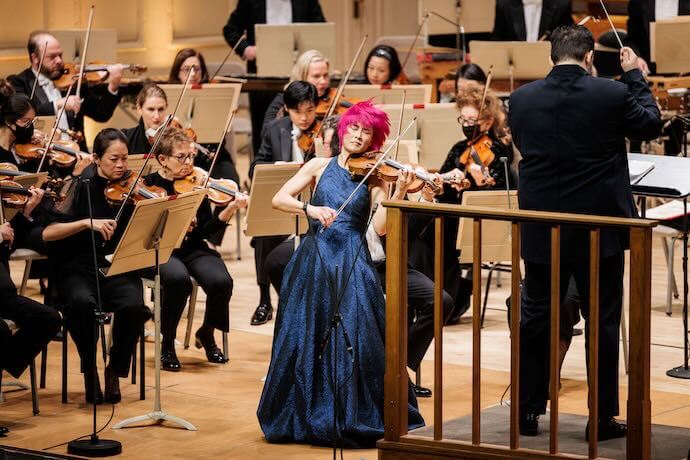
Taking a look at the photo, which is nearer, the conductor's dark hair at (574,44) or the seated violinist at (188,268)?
the conductor's dark hair at (574,44)

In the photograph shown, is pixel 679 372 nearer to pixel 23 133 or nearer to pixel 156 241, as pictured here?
pixel 156 241

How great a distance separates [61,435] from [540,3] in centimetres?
467

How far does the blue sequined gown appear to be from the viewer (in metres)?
4.29

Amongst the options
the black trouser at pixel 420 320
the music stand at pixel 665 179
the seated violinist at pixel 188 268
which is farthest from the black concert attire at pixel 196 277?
the music stand at pixel 665 179

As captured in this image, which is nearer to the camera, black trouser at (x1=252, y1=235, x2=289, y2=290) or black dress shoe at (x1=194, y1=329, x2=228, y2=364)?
black dress shoe at (x1=194, y1=329, x2=228, y2=364)

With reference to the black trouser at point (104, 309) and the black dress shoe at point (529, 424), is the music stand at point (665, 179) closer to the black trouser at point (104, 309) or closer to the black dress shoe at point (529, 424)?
the black dress shoe at point (529, 424)

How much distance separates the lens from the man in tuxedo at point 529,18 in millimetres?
7883

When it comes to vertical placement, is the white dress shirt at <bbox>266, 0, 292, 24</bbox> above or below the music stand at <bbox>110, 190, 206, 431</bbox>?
above

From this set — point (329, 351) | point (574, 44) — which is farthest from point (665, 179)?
point (329, 351)

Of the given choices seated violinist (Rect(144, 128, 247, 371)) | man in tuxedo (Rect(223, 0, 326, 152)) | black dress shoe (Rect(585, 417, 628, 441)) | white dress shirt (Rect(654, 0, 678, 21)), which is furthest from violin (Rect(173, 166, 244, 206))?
white dress shirt (Rect(654, 0, 678, 21))

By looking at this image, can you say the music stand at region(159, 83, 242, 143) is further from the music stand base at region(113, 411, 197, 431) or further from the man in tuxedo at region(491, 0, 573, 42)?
the music stand base at region(113, 411, 197, 431)

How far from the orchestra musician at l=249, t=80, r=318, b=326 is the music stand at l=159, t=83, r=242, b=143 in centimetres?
52

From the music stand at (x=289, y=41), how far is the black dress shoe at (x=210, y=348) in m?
2.78

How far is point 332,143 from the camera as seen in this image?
15.9 feet
